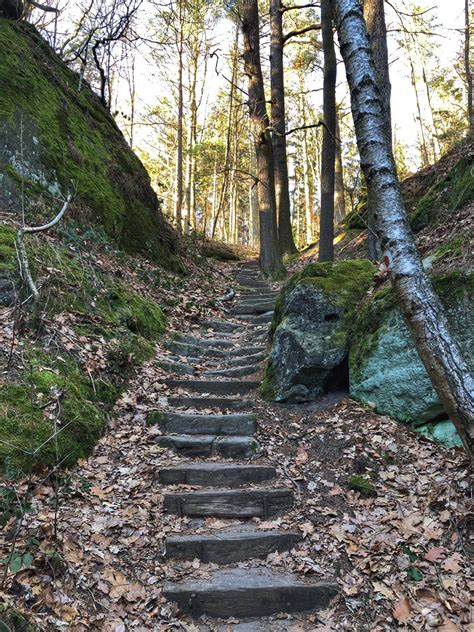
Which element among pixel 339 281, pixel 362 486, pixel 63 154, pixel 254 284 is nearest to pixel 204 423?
pixel 362 486

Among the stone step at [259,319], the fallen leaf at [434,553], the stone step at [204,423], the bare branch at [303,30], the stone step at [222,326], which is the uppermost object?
the bare branch at [303,30]

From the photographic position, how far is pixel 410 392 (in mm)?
5102

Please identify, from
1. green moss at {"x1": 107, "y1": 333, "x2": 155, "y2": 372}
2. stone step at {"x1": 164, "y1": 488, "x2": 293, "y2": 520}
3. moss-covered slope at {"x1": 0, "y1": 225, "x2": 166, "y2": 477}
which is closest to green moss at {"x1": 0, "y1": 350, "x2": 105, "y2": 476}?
moss-covered slope at {"x1": 0, "y1": 225, "x2": 166, "y2": 477}

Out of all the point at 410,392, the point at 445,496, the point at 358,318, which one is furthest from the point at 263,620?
the point at 358,318

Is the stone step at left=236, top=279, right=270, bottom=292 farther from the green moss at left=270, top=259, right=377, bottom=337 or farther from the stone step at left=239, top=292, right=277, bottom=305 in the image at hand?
the green moss at left=270, top=259, right=377, bottom=337

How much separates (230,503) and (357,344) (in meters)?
2.60

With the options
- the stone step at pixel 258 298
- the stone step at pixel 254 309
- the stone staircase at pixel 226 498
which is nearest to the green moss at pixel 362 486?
the stone staircase at pixel 226 498

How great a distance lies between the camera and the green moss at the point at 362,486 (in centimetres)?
445

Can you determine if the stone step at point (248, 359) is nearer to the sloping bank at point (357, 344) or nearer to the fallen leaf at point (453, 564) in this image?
the sloping bank at point (357, 344)

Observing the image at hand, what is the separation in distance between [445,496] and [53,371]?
406 centimetres

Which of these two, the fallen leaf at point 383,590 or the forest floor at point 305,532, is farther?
the fallen leaf at point 383,590

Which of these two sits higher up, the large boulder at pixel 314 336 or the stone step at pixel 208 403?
the large boulder at pixel 314 336

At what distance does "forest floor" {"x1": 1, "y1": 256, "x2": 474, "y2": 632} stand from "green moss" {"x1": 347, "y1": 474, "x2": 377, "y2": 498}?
0.06ft

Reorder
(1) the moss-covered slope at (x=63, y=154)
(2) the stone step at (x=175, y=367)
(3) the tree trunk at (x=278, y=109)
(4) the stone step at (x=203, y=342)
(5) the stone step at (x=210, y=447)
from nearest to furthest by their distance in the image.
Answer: (5) the stone step at (x=210, y=447), (2) the stone step at (x=175, y=367), (1) the moss-covered slope at (x=63, y=154), (4) the stone step at (x=203, y=342), (3) the tree trunk at (x=278, y=109)
